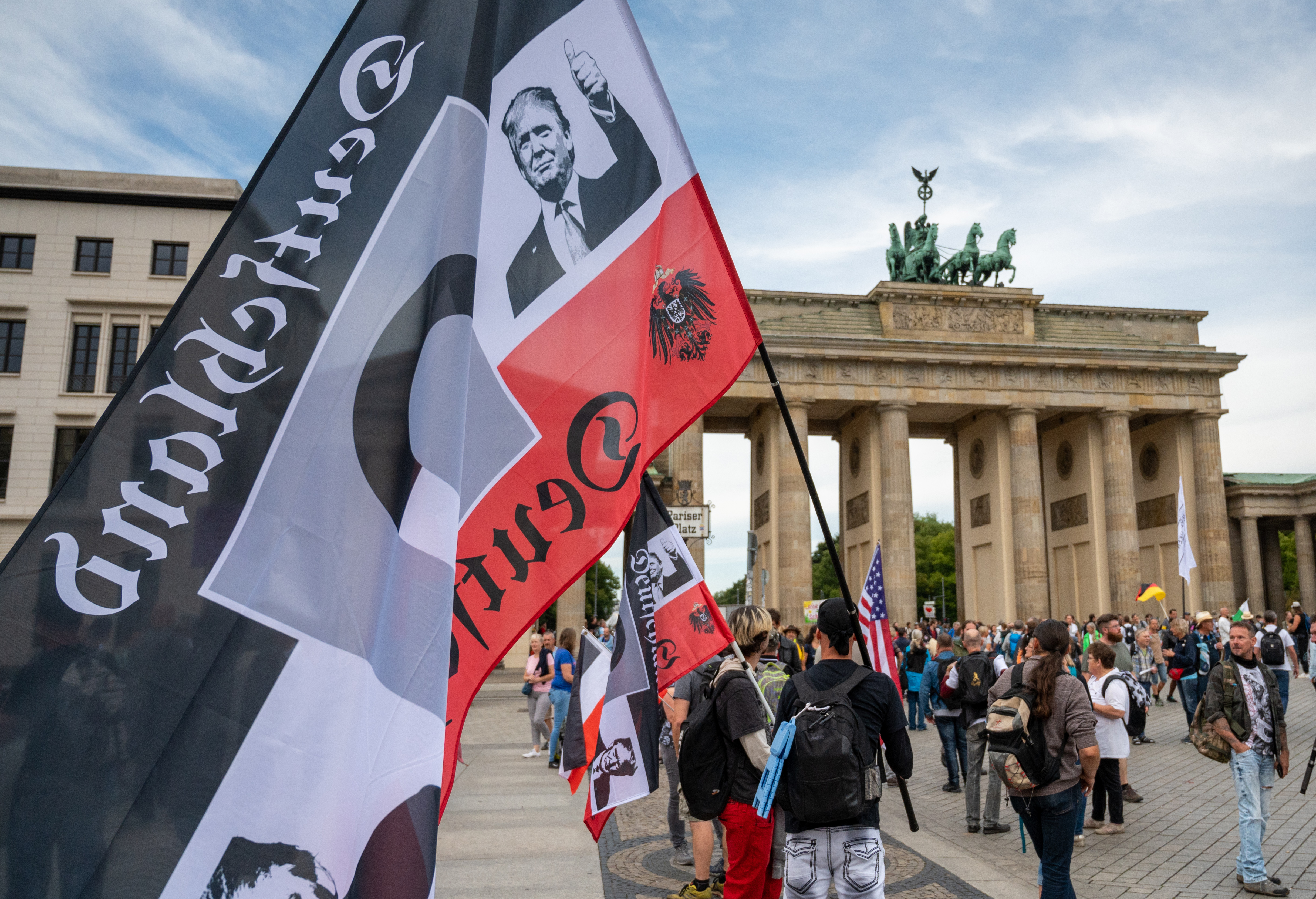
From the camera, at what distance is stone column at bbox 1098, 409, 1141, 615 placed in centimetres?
4591

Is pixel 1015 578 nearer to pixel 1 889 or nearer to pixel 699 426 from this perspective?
pixel 699 426

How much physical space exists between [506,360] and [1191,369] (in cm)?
5399

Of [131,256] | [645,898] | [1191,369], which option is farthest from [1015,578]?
[645,898]

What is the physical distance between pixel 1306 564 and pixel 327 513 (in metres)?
59.6

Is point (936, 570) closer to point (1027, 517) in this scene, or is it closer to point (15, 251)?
point (1027, 517)

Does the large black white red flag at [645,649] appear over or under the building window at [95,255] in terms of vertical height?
under

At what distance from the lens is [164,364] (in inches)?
71.7

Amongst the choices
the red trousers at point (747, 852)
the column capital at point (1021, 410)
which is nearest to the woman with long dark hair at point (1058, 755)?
the red trousers at point (747, 852)

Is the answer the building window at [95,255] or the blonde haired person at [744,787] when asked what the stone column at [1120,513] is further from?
the blonde haired person at [744,787]

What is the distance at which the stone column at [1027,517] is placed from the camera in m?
45.4

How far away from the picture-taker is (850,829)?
3.80 m

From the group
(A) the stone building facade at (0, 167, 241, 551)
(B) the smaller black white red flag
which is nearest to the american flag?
(B) the smaller black white red flag

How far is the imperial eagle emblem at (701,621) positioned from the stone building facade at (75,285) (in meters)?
32.3

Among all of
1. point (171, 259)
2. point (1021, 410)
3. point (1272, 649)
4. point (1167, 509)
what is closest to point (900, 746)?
point (1272, 649)
